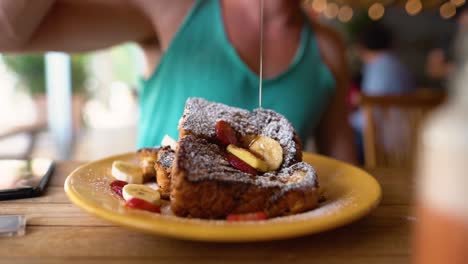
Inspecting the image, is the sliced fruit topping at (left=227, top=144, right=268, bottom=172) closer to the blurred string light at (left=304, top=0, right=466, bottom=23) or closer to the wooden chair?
the wooden chair

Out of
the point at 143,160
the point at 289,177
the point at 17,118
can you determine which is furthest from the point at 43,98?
the point at 289,177

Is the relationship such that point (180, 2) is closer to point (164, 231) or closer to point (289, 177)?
point (289, 177)

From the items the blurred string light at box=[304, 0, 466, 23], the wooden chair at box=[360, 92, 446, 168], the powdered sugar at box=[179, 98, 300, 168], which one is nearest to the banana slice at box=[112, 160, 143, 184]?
the powdered sugar at box=[179, 98, 300, 168]

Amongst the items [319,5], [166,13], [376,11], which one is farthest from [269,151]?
[376,11]

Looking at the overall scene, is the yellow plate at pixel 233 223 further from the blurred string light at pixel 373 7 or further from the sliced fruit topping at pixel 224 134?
the blurred string light at pixel 373 7

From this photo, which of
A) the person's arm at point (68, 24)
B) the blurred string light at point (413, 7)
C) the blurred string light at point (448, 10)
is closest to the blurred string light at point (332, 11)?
the blurred string light at point (413, 7)
